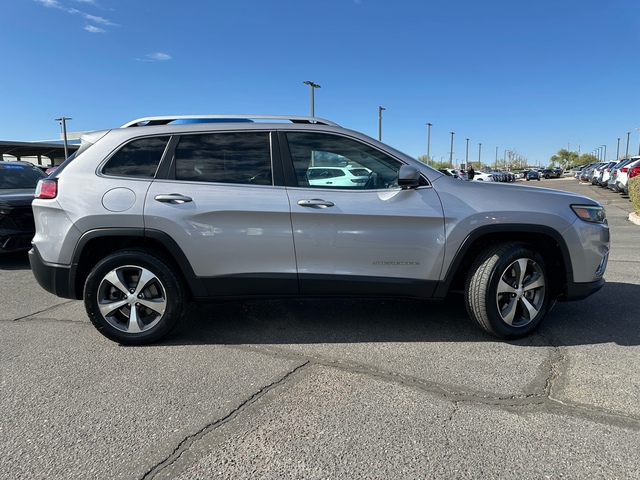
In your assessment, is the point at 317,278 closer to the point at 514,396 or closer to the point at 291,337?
the point at 291,337

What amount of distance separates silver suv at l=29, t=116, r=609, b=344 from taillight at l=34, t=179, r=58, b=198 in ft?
0.05

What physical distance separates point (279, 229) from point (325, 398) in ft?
4.45

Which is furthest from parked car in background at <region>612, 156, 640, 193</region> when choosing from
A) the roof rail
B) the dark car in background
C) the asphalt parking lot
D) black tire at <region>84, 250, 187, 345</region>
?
the dark car in background

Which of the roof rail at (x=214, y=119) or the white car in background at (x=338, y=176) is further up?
the roof rail at (x=214, y=119)

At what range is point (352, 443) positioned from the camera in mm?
2324

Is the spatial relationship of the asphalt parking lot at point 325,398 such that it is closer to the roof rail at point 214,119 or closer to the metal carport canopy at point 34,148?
the roof rail at point 214,119

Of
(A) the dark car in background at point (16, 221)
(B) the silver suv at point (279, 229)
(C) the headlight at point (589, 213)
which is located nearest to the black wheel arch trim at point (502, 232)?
(B) the silver suv at point (279, 229)

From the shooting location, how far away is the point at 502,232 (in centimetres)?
357

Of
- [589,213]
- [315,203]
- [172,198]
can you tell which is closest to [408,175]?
[315,203]

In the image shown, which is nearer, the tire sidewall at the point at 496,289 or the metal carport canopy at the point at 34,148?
the tire sidewall at the point at 496,289

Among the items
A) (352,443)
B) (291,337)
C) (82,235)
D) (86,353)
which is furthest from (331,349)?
(82,235)

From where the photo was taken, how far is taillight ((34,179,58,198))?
3.57 metres

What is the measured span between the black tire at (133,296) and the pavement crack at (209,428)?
1.15 meters

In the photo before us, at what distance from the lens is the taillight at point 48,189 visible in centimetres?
357
